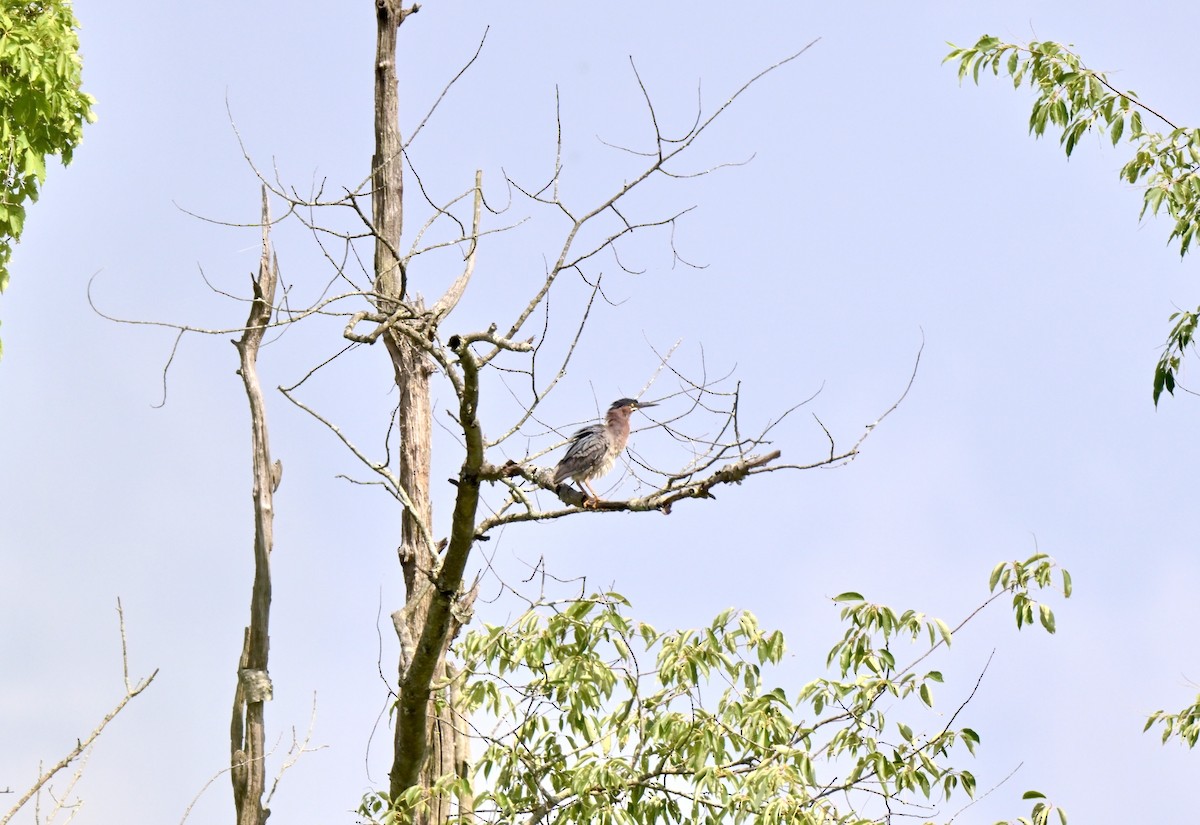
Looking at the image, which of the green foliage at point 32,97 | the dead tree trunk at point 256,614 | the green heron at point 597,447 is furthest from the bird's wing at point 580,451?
the green foliage at point 32,97


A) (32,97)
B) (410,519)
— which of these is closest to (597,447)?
(410,519)

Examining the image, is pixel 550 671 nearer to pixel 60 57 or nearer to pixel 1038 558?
pixel 1038 558

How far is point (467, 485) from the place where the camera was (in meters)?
5.62

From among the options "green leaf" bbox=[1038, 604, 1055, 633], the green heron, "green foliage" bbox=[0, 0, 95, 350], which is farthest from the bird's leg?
"green foliage" bbox=[0, 0, 95, 350]

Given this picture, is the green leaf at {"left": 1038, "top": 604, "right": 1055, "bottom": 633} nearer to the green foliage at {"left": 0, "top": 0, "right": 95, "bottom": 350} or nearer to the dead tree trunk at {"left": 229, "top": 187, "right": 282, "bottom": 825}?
the dead tree trunk at {"left": 229, "top": 187, "right": 282, "bottom": 825}

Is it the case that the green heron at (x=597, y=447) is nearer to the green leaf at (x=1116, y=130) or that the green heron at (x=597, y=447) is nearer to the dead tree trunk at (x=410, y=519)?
the dead tree trunk at (x=410, y=519)

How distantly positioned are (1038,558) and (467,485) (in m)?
2.77

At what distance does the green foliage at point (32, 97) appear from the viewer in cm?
730

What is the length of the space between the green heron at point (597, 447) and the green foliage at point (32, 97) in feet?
12.9

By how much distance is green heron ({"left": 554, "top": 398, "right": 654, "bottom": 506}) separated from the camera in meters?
6.84

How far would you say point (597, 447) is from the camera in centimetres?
689

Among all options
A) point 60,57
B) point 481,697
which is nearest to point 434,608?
point 481,697

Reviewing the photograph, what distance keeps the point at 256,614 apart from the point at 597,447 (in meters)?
2.41

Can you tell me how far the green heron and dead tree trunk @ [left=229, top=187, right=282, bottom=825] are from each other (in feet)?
6.57
